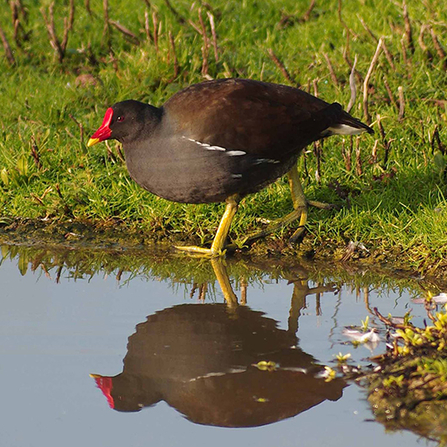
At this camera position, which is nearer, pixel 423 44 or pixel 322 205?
pixel 322 205

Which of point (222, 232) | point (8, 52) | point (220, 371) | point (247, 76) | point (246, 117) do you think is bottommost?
point (222, 232)

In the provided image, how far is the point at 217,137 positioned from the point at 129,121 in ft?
1.90

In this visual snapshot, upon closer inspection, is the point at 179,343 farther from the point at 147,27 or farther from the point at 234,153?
the point at 147,27

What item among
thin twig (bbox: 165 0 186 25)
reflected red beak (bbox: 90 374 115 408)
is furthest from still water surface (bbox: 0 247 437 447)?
thin twig (bbox: 165 0 186 25)

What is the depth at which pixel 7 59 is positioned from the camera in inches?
307

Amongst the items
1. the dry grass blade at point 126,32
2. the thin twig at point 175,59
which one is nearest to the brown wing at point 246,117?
the thin twig at point 175,59

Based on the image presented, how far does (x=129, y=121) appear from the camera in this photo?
5.14 m

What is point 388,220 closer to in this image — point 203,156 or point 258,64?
point 203,156

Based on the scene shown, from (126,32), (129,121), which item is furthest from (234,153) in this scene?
(126,32)

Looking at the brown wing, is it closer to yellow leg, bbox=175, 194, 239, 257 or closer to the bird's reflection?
yellow leg, bbox=175, 194, 239, 257

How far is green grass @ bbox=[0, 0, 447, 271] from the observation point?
5.51 meters

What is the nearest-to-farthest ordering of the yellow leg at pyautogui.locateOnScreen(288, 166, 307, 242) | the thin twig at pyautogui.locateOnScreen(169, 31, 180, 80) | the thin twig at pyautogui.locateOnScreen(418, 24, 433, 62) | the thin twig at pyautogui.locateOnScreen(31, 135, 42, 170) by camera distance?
1. the yellow leg at pyautogui.locateOnScreen(288, 166, 307, 242)
2. the thin twig at pyautogui.locateOnScreen(31, 135, 42, 170)
3. the thin twig at pyautogui.locateOnScreen(418, 24, 433, 62)
4. the thin twig at pyautogui.locateOnScreen(169, 31, 180, 80)

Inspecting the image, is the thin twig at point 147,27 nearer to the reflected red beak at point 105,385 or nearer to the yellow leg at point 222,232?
the yellow leg at point 222,232

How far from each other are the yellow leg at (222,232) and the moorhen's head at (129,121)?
2.18 feet
